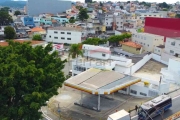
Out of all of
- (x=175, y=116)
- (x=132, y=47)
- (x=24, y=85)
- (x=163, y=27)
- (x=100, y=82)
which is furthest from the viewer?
(x=163, y=27)

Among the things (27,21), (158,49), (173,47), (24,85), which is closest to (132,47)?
(158,49)

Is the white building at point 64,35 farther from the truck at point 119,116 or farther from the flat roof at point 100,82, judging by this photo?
the truck at point 119,116

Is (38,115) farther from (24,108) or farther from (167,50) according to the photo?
(167,50)

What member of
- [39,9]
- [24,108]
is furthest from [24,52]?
[39,9]

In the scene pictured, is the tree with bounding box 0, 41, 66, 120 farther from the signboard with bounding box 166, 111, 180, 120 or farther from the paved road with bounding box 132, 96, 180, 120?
the signboard with bounding box 166, 111, 180, 120

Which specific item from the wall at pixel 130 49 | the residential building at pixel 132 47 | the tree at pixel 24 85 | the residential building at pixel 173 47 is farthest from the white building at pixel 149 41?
the tree at pixel 24 85

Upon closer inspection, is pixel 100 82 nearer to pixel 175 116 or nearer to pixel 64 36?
pixel 175 116
